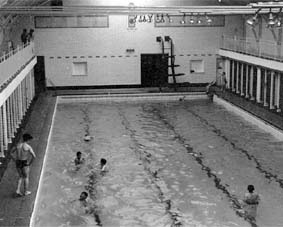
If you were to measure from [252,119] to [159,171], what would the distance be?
6.70m

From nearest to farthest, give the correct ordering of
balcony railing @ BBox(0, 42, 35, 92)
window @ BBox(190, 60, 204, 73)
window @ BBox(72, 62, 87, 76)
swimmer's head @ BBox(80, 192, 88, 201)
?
swimmer's head @ BBox(80, 192, 88, 201) < balcony railing @ BBox(0, 42, 35, 92) < window @ BBox(72, 62, 87, 76) < window @ BBox(190, 60, 204, 73)

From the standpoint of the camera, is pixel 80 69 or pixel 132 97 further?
pixel 80 69

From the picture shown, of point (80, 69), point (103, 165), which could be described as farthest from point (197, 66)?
point (103, 165)

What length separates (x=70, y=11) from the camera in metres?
17.8

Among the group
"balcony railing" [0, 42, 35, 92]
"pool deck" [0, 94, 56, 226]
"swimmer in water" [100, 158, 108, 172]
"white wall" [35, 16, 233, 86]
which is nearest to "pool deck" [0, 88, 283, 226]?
"pool deck" [0, 94, 56, 226]

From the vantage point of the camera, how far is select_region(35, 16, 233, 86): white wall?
25.0 metres

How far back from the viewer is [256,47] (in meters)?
22.7

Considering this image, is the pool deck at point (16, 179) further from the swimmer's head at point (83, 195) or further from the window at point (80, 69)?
the window at point (80, 69)

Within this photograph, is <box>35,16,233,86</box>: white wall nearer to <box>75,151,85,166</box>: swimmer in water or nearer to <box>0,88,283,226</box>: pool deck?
<box>0,88,283,226</box>: pool deck

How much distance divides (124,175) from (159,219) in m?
2.84

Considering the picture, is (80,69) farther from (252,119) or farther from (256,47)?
(252,119)

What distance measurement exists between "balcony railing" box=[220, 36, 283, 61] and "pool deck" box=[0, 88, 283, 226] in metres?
2.38

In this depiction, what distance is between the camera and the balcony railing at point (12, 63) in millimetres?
13053

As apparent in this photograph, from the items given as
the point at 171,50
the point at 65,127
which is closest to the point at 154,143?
the point at 65,127
